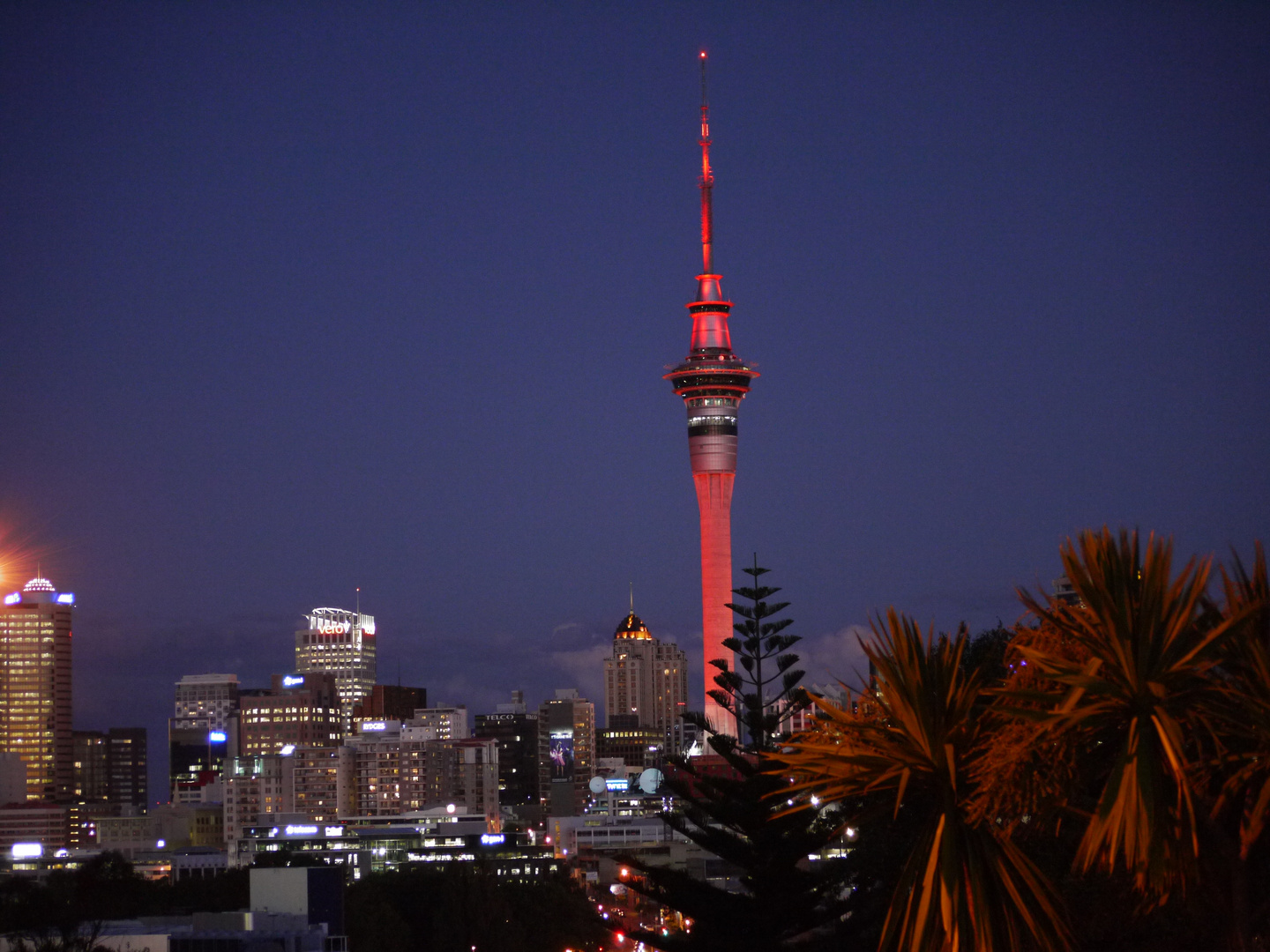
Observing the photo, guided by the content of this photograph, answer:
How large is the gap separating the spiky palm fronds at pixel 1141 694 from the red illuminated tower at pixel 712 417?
144 m

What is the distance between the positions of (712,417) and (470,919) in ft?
278

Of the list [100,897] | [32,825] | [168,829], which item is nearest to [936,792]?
[100,897]

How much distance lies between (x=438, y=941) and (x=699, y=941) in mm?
55062

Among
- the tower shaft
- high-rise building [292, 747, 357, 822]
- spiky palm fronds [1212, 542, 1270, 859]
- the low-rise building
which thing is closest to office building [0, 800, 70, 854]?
the low-rise building

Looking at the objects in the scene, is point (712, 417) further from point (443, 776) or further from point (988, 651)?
point (988, 651)

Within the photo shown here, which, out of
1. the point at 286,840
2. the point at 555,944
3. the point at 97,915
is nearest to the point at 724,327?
the point at 286,840

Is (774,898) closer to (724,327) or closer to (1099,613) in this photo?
(1099,613)

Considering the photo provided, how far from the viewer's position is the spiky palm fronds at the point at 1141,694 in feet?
33.6

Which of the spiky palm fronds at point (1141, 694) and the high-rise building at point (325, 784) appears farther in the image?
the high-rise building at point (325, 784)

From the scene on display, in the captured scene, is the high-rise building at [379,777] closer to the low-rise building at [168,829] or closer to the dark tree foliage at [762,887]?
the low-rise building at [168,829]

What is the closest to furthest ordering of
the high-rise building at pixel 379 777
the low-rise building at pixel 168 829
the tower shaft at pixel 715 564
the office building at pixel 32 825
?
the tower shaft at pixel 715 564, the low-rise building at pixel 168 829, the office building at pixel 32 825, the high-rise building at pixel 379 777

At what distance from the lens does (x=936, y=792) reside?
11742 mm

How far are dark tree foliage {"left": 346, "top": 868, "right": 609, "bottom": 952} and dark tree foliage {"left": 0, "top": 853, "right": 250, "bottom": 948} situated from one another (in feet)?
28.7

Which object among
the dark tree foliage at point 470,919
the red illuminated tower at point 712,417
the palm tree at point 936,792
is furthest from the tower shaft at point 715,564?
the palm tree at point 936,792
